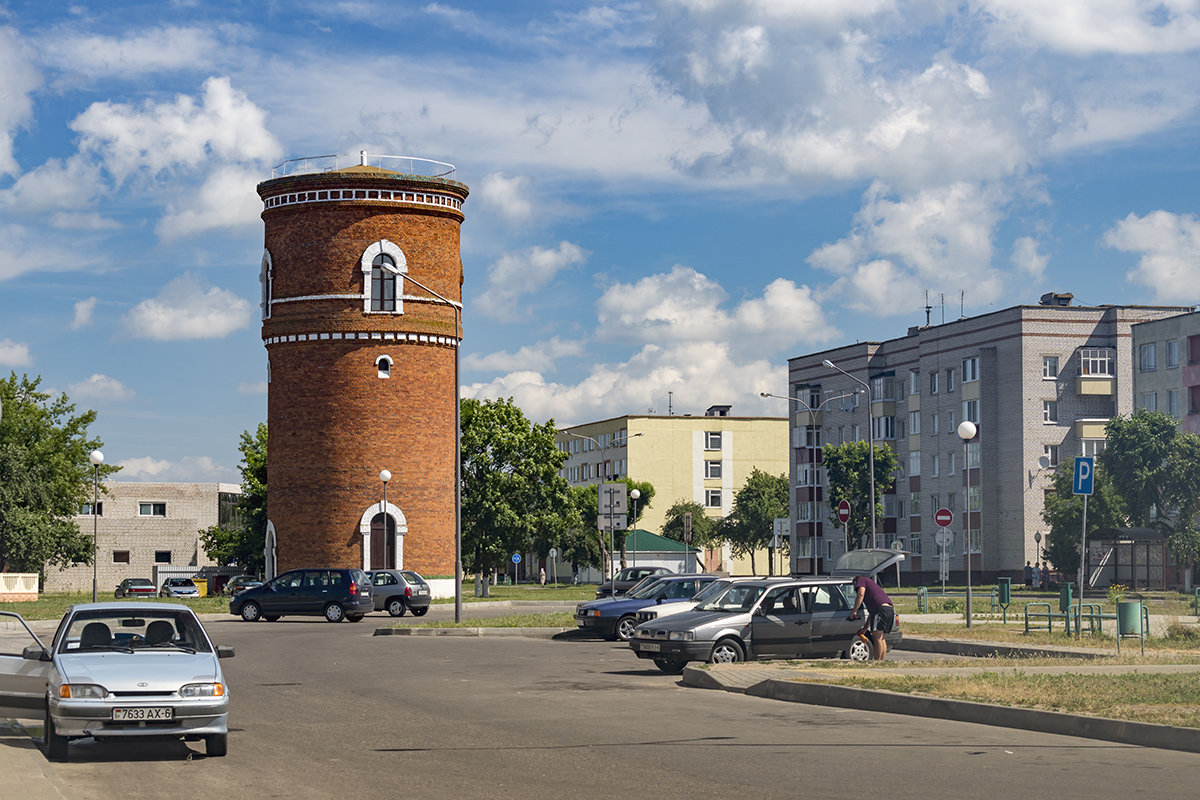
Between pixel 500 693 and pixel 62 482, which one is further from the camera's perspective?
pixel 62 482

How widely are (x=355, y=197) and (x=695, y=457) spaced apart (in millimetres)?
84752

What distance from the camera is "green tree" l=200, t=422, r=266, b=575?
75.9m

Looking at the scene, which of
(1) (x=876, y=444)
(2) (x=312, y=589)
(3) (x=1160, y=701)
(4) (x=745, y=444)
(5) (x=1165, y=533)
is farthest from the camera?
(4) (x=745, y=444)

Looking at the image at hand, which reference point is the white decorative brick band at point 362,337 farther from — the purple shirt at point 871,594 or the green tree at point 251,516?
the purple shirt at point 871,594

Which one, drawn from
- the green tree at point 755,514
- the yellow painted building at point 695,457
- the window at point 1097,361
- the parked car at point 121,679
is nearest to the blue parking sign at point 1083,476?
Answer: the parked car at point 121,679

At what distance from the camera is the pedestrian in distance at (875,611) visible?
846 inches

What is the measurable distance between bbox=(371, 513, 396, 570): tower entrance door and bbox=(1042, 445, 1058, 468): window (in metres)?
41.4

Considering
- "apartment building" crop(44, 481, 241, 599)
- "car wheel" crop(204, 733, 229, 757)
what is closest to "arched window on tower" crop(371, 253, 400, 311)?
"car wheel" crop(204, 733, 229, 757)

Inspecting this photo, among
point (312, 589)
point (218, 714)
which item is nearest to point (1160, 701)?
point (218, 714)

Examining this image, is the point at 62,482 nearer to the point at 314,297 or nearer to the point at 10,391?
the point at 10,391

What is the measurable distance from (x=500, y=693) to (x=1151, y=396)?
224 feet

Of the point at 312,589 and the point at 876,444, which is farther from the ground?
the point at 876,444

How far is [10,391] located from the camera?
75938 mm

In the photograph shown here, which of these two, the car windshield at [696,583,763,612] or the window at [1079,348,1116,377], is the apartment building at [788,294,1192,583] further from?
the car windshield at [696,583,763,612]
